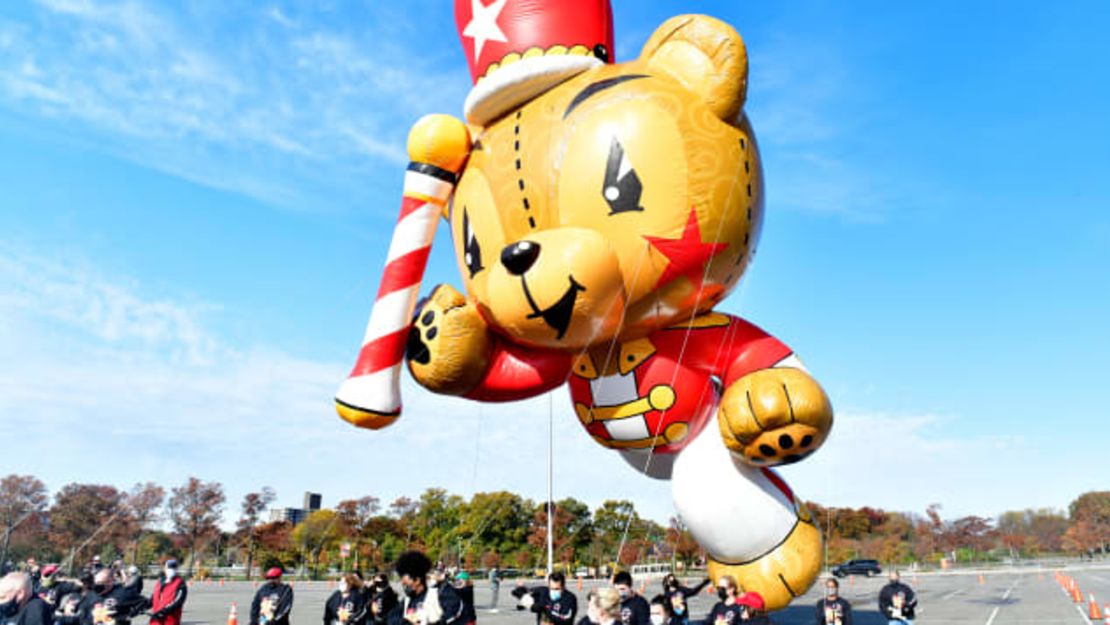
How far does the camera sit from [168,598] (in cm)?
772

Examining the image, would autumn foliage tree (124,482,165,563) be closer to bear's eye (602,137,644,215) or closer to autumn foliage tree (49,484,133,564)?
autumn foliage tree (49,484,133,564)

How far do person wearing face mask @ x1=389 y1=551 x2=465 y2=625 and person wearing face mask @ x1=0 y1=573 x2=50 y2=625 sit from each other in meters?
2.42

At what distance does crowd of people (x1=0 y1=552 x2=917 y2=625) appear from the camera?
4.84 meters

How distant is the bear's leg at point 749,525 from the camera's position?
6168mm

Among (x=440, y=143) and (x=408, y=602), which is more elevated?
(x=440, y=143)

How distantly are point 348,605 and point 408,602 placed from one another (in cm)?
127

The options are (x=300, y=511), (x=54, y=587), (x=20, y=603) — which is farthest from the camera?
(x=300, y=511)

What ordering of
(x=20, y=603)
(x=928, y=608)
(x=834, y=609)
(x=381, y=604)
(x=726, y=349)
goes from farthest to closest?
(x=928, y=608) → (x=381, y=604) → (x=834, y=609) → (x=726, y=349) → (x=20, y=603)

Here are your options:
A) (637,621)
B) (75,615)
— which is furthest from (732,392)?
(75,615)

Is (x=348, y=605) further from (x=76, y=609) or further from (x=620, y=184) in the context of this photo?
(x=620, y=184)

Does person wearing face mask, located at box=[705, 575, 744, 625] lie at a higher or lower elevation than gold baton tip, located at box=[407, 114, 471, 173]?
lower

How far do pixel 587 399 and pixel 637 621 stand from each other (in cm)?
197

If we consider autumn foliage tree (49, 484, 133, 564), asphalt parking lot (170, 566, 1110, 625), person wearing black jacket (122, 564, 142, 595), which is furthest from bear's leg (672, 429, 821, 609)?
autumn foliage tree (49, 484, 133, 564)

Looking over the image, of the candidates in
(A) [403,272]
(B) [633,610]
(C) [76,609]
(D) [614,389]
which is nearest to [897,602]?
(B) [633,610]
